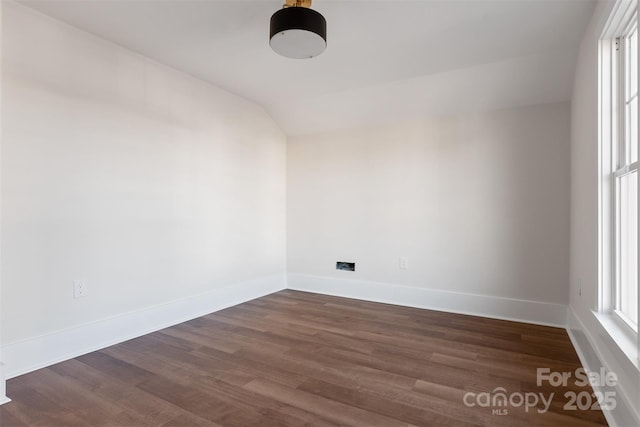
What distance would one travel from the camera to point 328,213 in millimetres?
4223

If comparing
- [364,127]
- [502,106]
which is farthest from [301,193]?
[502,106]

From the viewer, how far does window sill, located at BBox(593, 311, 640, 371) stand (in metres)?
1.40

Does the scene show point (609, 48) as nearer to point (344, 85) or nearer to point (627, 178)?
point (627, 178)

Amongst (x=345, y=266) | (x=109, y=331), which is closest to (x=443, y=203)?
(x=345, y=266)

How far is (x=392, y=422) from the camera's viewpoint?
5.35 ft

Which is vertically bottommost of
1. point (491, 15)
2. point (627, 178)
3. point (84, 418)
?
point (84, 418)

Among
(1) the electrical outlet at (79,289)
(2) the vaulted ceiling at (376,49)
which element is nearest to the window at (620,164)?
(2) the vaulted ceiling at (376,49)

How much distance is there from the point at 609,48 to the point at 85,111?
11.2 feet

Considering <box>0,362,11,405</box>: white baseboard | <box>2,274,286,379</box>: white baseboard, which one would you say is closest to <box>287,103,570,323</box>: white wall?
<box>2,274,286,379</box>: white baseboard

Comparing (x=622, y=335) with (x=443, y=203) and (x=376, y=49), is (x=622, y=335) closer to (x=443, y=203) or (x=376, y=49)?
(x=443, y=203)

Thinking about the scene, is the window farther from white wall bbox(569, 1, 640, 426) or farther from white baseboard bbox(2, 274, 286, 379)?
white baseboard bbox(2, 274, 286, 379)

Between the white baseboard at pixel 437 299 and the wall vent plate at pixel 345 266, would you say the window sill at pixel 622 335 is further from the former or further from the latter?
the wall vent plate at pixel 345 266

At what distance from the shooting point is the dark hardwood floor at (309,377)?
5.53 ft

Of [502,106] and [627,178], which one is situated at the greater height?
[502,106]
